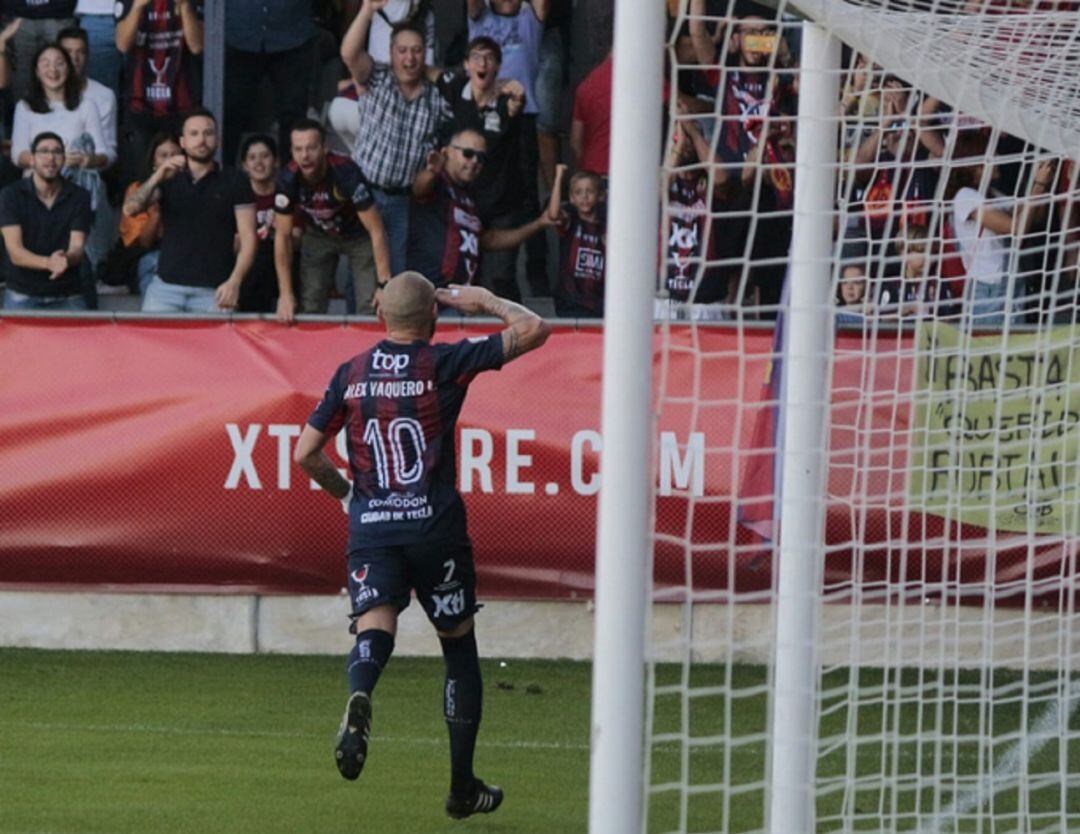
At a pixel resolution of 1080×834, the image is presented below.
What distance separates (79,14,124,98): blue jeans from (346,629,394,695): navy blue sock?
22.2 feet

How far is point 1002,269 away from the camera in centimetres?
841

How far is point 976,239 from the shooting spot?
7906mm

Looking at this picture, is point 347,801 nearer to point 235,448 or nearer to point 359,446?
point 359,446

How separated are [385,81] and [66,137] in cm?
199

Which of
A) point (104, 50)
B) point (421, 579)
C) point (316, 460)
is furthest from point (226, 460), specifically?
point (421, 579)

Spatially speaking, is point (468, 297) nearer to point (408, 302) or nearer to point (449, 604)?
point (408, 302)

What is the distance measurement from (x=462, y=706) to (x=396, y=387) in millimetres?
1141

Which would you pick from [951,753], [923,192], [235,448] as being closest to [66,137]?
[235,448]

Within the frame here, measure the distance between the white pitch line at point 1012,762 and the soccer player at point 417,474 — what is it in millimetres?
1556

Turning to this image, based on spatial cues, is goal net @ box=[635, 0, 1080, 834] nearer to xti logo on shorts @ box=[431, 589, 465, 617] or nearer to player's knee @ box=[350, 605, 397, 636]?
xti logo on shorts @ box=[431, 589, 465, 617]

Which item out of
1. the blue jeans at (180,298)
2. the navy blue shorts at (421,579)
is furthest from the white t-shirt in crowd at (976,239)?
the blue jeans at (180,298)

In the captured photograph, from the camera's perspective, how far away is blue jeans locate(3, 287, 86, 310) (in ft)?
40.7

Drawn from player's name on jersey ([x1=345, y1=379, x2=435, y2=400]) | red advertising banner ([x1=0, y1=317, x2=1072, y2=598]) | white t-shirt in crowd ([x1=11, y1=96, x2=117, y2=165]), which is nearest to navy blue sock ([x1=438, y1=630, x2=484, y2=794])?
player's name on jersey ([x1=345, y1=379, x2=435, y2=400])

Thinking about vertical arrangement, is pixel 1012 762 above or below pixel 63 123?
below
